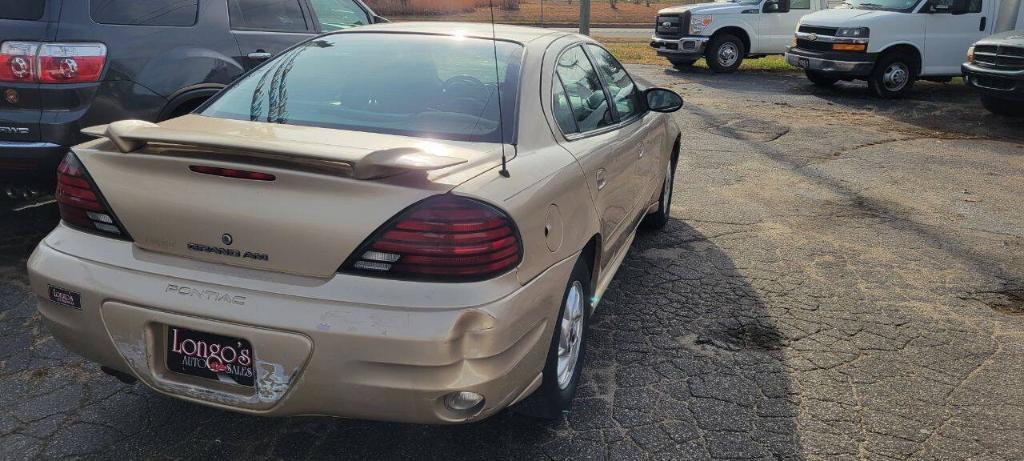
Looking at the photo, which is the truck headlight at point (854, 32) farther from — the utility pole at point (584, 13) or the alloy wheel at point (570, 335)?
the alloy wheel at point (570, 335)

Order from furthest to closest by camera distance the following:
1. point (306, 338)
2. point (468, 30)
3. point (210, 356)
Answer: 1. point (468, 30)
2. point (210, 356)
3. point (306, 338)

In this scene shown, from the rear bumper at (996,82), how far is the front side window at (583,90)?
327 inches

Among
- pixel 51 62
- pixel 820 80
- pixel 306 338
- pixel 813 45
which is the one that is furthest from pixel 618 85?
pixel 820 80

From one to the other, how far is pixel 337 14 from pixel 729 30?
34.4 feet

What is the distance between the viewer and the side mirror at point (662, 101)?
4625mm

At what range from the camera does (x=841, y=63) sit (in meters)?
12.6

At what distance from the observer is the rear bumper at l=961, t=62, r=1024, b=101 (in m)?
10.0

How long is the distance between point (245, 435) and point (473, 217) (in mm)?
1352

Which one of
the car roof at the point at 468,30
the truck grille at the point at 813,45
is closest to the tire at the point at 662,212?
the car roof at the point at 468,30

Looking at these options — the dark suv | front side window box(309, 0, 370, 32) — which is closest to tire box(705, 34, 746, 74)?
front side window box(309, 0, 370, 32)

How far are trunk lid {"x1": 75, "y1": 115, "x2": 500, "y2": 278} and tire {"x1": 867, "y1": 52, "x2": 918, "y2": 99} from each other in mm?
11812

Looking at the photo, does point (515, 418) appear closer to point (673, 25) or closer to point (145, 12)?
point (145, 12)

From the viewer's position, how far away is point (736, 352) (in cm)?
392

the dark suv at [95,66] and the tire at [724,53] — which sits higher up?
the dark suv at [95,66]
